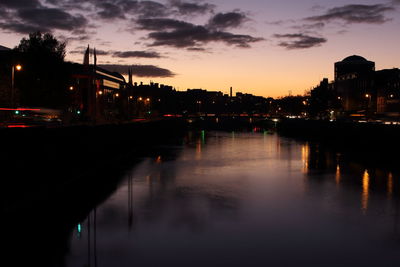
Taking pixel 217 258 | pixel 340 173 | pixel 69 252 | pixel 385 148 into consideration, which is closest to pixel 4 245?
pixel 69 252

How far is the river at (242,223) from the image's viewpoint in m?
9.77

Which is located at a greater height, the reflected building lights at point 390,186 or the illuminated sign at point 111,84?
the illuminated sign at point 111,84

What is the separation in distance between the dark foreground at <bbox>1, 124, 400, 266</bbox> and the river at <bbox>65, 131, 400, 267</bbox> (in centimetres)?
3

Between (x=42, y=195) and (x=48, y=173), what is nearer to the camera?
(x=42, y=195)

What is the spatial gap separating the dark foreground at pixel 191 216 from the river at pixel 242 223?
3 cm

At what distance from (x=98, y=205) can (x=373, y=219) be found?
27.4 feet

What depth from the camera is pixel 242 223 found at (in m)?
12.9

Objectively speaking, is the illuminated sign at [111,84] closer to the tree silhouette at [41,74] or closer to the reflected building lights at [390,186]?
the tree silhouette at [41,74]

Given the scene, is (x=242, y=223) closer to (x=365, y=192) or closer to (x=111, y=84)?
(x=365, y=192)

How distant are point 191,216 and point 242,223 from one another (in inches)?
65.2

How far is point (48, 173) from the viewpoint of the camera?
61.8 ft

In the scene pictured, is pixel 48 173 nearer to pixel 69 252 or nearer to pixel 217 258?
pixel 69 252

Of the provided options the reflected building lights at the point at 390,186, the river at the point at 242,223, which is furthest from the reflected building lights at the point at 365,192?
the reflected building lights at the point at 390,186

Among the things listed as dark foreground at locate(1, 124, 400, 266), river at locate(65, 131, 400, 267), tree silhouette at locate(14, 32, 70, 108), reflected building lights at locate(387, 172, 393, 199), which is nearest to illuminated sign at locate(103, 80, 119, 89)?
tree silhouette at locate(14, 32, 70, 108)
